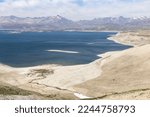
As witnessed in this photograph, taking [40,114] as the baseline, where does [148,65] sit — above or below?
below

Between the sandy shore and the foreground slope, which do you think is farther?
the foreground slope

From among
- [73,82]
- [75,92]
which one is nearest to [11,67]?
[73,82]

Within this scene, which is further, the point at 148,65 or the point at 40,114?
the point at 148,65

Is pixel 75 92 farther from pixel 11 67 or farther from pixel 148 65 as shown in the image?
pixel 11 67

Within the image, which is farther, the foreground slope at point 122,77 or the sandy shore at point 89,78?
the foreground slope at point 122,77

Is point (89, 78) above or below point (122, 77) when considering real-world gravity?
below

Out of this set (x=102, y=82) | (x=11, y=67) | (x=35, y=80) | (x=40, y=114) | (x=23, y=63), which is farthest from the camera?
(x=23, y=63)

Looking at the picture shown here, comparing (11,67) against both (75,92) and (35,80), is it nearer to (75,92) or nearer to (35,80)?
(35,80)

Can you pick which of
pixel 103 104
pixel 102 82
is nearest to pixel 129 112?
pixel 103 104

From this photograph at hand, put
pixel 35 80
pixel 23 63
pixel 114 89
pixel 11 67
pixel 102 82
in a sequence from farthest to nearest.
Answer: pixel 23 63 → pixel 11 67 → pixel 35 80 → pixel 102 82 → pixel 114 89

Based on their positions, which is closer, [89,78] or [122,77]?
[122,77]
